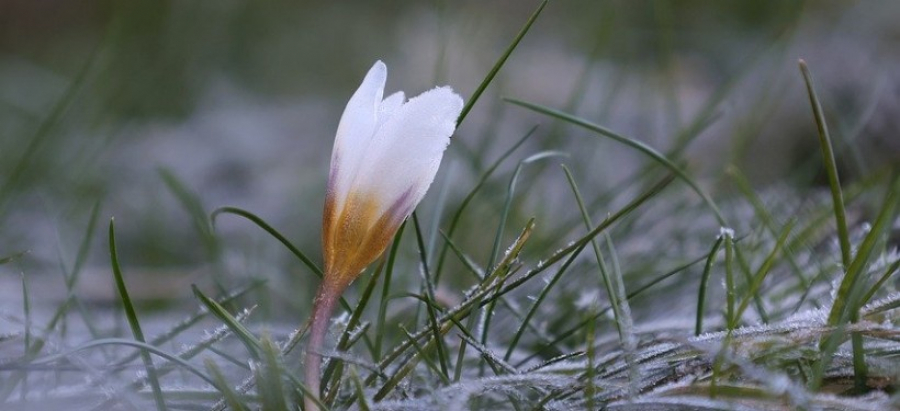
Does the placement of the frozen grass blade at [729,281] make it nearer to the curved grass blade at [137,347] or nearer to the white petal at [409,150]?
the white petal at [409,150]

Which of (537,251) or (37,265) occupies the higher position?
(37,265)

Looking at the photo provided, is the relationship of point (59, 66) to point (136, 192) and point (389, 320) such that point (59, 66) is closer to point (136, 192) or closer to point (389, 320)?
point (136, 192)

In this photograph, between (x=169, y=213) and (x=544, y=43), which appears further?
(x=544, y=43)

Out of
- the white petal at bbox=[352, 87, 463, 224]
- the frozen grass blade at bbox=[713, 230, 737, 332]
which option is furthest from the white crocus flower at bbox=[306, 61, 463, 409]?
the frozen grass blade at bbox=[713, 230, 737, 332]

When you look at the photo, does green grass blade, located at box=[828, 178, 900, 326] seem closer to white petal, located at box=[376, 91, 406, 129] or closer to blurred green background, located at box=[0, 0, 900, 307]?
white petal, located at box=[376, 91, 406, 129]

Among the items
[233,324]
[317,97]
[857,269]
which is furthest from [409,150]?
[317,97]

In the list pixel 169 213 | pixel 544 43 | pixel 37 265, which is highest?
pixel 544 43

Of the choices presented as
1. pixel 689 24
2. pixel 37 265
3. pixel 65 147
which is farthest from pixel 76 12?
pixel 37 265
